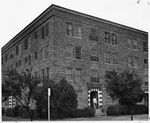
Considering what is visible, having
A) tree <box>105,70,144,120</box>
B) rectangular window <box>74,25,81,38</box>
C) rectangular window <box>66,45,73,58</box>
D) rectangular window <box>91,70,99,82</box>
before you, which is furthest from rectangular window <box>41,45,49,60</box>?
tree <box>105,70,144,120</box>

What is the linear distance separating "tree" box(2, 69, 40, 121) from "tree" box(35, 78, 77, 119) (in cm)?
39

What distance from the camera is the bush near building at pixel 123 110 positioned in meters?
14.4

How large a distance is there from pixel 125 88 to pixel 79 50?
320 cm

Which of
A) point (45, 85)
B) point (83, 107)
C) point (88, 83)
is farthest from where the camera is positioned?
point (88, 83)

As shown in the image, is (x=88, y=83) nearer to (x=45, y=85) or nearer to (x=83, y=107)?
(x=83, y=107)

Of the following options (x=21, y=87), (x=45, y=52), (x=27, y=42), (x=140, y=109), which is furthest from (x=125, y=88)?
(x=27, y=42)

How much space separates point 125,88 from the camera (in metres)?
14.1

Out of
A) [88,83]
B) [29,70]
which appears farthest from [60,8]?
[88,83]

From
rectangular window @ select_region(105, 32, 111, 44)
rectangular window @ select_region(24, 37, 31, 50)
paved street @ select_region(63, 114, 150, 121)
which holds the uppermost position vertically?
rectangular window @ select_region(105, 32, 111, 44)

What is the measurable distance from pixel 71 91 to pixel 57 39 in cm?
269

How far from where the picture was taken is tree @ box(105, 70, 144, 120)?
14.1 metres

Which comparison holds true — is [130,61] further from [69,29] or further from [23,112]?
[23,112]

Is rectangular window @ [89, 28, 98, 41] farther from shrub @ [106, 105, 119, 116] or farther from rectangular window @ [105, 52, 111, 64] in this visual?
shrub @ [106, 105, 119, 116]

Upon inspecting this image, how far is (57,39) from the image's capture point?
48.4ft
